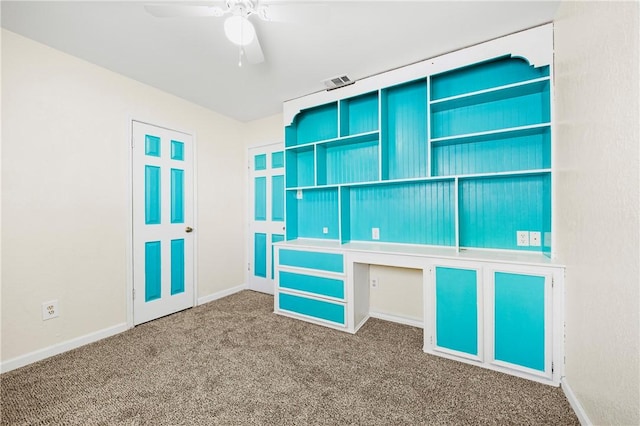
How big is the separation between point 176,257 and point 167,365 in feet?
4.49

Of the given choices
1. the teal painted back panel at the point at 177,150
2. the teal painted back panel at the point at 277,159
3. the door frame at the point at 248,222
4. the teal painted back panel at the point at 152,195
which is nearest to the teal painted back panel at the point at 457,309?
the teal painted back panel at the point at 277,159

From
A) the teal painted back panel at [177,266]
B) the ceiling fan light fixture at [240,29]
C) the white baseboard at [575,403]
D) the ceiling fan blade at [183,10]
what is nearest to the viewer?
the white baseboard at [575,403]

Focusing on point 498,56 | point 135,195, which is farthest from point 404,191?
point 135,195

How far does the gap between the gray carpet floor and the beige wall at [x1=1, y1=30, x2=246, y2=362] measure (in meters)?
0.35

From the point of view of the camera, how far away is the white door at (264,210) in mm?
3672

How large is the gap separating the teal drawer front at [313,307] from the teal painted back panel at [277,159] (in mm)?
1777

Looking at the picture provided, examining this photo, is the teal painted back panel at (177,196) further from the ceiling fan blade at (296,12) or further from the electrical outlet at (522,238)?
the electrical outlet at (522,238)

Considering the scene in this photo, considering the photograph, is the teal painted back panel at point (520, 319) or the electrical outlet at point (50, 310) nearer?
the teal painted back panel at point (520, 319)

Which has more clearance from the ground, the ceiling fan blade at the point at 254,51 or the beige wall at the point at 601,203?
the ceiling fan blade at the point at 254,51

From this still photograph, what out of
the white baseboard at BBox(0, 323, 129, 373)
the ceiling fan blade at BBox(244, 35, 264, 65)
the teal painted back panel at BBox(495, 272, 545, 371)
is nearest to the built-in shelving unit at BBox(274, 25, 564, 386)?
the teal painted back panel at BBox(495, 272, 545, 371)

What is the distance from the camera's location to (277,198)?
3686mm

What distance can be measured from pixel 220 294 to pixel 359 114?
2960 mm

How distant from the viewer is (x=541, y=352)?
68.2 inches

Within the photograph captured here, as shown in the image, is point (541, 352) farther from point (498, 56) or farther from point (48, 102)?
point (48, 102)
